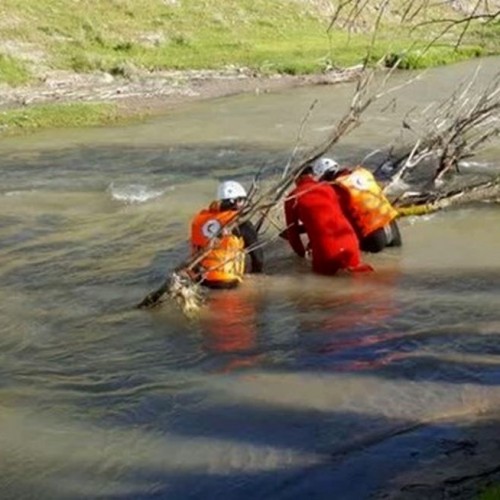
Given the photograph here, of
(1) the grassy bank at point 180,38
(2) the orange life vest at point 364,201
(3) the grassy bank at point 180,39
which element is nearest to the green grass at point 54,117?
(3) the grassy bank at point 180,39

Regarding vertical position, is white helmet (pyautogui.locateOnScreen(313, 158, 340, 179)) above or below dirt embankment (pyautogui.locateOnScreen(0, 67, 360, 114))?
below

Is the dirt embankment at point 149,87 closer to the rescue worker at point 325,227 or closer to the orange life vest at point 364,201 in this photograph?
the orange life vest at point 364,201

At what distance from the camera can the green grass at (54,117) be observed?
26.3 meters

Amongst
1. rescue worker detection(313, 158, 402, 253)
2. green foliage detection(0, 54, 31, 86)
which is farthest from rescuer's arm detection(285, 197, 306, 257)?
green foliage detection(0, 54, 31, 86)

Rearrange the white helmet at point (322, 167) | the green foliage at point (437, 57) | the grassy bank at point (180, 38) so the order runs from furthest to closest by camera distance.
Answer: the green foliage at point (437, 57)
the grassy bank at point (180, 38)
the white helmet at point (322, 167)

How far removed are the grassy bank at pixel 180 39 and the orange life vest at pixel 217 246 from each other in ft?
67.5

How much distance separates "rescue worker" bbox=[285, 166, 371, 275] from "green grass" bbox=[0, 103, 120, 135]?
15106 mm

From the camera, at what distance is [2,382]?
9.90 meters

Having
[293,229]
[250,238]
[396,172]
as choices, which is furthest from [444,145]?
[250,238]

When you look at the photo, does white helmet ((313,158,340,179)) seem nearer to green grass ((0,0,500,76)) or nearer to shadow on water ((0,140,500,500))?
shadow on water ((0,140,500,500))

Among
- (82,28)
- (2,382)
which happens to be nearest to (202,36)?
(82,28)

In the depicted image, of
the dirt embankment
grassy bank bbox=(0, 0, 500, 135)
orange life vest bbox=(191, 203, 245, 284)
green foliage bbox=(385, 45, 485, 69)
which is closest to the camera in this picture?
orange life vest bbox=(191, 203, 245, 284)

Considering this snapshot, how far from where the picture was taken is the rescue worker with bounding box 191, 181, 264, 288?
11.5 m

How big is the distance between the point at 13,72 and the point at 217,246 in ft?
73.1
